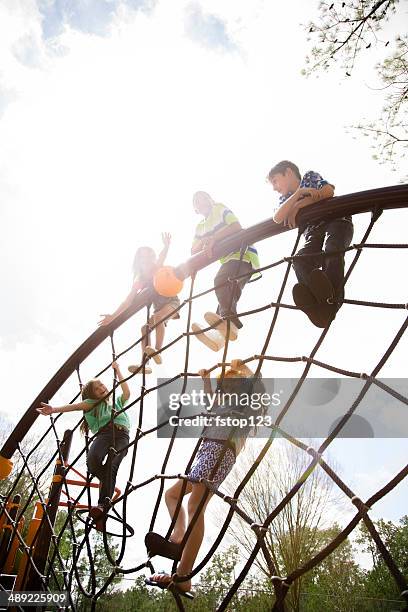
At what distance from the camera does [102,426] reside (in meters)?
2.66

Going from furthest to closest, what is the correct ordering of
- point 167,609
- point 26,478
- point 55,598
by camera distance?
point 26,478 < point 167,609 < point 55,598

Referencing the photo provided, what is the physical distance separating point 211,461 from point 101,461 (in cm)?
132

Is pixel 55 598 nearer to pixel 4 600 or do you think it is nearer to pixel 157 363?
pixel 4 600

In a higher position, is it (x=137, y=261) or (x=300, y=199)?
(x=137, y=261)

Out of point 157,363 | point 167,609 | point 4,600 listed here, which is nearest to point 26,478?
point 167,609

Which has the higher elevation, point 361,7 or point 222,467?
point 361,7

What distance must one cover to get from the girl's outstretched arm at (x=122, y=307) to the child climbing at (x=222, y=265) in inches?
17.1

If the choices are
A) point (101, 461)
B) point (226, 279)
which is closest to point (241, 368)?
point (226, 279)

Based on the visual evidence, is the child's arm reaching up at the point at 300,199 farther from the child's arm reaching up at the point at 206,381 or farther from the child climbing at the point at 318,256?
the child's arm reaching up at the point at 206,381

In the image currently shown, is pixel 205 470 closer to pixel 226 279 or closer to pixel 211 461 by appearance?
pixel 211 461

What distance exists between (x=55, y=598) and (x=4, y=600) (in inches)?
27.0

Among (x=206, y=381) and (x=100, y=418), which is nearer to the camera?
(x=206, y=381)

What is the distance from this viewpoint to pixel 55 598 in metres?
2.09

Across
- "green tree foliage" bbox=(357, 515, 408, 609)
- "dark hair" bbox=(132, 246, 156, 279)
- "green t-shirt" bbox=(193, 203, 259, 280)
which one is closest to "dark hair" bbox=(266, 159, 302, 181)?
"green t-shirt" bbox=(193, 203, 259, 280)
